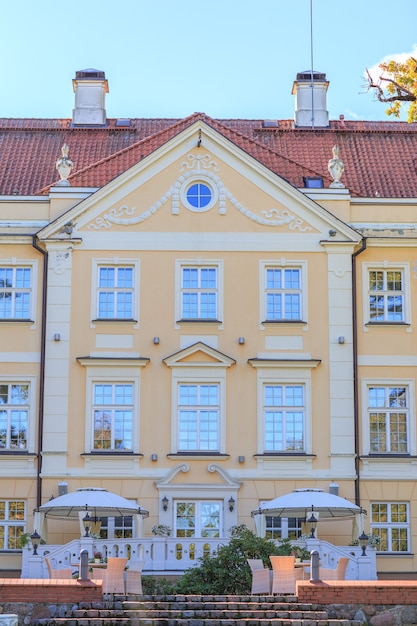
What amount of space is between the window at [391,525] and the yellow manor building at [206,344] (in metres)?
0.05

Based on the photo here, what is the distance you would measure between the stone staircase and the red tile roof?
47.8ft

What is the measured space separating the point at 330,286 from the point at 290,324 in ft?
4.90

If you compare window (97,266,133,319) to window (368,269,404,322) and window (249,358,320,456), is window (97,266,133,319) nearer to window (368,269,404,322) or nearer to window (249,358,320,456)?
window (249,358,320,456)

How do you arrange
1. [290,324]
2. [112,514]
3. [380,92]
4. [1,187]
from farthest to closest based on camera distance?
[1,187] < [290,324] < [112,514] < [380,92]

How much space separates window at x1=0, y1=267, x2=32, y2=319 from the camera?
115 ft

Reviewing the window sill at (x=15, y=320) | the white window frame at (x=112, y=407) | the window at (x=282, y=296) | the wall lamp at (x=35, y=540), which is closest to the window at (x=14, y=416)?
the window sill at (x=15, y=320)

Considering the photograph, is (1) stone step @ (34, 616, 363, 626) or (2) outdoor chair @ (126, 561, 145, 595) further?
(2) outdoor chair @ (126, 561, 145, 595)

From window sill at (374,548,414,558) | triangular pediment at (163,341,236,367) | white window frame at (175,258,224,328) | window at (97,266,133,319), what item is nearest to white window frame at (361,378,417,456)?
window sill at (374,548,414,558)

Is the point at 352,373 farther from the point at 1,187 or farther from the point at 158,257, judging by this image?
the point at 1,187

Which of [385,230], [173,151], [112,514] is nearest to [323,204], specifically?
[385,230]

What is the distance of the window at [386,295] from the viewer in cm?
3550

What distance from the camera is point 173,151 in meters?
35.7

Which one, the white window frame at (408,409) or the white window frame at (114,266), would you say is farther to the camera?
the white window frame at (114,266)

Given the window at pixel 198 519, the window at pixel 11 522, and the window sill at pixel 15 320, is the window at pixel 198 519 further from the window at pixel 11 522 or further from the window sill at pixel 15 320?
the window sill at pixel 15 320
